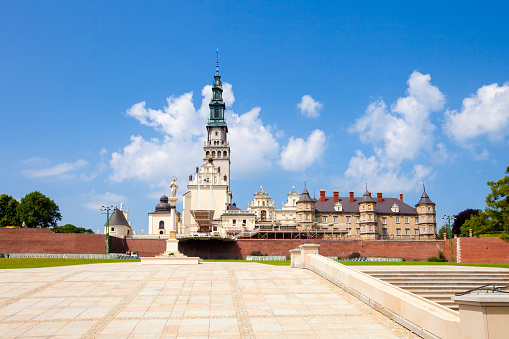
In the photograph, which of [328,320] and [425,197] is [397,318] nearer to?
[328,320]

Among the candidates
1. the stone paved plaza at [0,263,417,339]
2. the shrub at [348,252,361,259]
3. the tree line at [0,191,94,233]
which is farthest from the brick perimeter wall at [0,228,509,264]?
the stone paved plaza at [0,263,417,339]

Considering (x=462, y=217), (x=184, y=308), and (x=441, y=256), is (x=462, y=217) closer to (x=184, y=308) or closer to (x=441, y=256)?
(x=441, y=256)

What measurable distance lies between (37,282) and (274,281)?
10664 millimetres

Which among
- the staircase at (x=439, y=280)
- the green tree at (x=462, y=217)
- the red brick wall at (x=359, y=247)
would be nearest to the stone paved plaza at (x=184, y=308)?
the staircase at (x=439, y=280)

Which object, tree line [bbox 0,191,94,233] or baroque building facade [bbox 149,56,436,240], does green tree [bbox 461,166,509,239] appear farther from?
tree line [bbox 0,191,94,233]

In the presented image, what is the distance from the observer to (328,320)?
13.9 m

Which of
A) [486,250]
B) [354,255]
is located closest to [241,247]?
[354,255]

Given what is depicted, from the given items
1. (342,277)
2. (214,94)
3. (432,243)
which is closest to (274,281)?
(342,277)

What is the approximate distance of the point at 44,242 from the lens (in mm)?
58562

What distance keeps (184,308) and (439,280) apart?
11898 mm

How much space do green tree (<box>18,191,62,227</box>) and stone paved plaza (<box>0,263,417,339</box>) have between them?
62.4 metres

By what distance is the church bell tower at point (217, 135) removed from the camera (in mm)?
117625

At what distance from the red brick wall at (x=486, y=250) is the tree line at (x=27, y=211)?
6281 centimetres

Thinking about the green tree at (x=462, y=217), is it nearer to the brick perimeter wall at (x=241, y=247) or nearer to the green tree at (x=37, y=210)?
the brick perimeter wall at (x=241, y=247)
